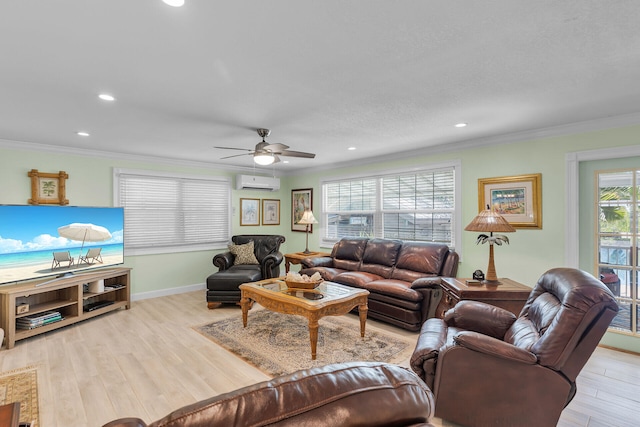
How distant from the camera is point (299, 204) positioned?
6.65 metres

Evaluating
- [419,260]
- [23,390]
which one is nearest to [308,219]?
[419,260]

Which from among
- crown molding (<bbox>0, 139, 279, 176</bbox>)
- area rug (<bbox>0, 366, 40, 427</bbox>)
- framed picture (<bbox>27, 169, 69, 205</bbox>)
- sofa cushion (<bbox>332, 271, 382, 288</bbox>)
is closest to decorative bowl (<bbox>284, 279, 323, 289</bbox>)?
sofa cushion (<bbox>332, 271, 382, 288</bbox>)

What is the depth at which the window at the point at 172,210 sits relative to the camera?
4891 millimetres

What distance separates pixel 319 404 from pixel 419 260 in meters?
3.80

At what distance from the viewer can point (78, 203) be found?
442cm

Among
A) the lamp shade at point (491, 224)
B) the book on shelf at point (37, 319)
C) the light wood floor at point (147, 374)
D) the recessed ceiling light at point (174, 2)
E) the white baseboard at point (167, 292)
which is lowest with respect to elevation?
the light wood floor at point (147, 374)

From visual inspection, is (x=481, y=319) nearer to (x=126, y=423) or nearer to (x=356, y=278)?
(x=356, y=278)

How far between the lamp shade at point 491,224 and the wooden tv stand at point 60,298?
179 inches

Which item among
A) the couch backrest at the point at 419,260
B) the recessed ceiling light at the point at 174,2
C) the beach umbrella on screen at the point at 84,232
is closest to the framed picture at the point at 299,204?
the couch backrest at the point at 419,260

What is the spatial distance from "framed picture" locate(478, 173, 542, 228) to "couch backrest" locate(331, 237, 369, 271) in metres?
1.85

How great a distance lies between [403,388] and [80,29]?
2145 mm

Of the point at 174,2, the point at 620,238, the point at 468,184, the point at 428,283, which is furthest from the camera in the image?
the point at 468,184

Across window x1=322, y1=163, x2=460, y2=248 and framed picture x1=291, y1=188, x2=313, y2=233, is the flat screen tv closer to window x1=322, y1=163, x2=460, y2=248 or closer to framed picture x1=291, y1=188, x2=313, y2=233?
framed picture x1=291, y1=188, x2=313, y2=233

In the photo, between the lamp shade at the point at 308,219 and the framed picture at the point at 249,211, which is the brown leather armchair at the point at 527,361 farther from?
the framed picture at the point at 249,211
